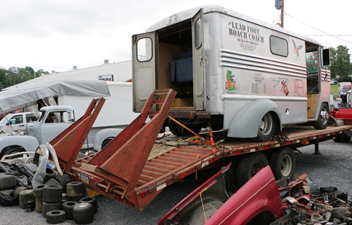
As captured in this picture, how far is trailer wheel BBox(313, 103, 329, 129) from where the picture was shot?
871 cm

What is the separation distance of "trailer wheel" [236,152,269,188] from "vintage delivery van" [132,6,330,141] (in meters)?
0.40

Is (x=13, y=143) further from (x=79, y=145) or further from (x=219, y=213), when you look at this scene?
(x=219, y=213)

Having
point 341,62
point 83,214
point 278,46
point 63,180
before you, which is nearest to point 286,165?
point 278,46

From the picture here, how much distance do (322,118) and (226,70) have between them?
508 cm

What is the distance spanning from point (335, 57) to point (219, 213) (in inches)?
3664

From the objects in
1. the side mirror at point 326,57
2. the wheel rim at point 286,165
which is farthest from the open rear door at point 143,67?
the side mirror at point 326,57

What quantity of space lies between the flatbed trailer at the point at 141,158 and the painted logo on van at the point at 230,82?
1.12 metres

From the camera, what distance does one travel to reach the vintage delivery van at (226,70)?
543cm

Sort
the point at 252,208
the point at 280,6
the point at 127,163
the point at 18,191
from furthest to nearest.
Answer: the point at 280,6, the point at 18,191, the point at 127,163, the point at 252,208

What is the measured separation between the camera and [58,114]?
909 centimetres

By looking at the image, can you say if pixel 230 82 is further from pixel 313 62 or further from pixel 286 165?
pixel 313 62

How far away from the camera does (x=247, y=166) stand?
546cm

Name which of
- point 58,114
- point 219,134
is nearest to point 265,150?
point 219,134

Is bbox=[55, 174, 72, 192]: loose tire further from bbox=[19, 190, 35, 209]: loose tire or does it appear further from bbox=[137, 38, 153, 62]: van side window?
bbox=[137, 38, 153, 62]: van side window
